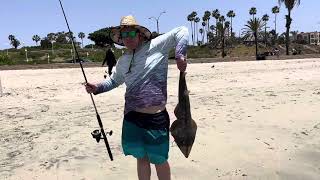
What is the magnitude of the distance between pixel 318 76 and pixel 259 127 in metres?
9.97

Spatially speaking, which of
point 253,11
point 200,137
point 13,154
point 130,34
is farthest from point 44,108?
point 253,11

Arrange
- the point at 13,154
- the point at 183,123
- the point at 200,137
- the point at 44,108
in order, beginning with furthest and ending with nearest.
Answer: the point at 44,108 → the point at 200,137 → the point at 13,154 → the point at 183,123

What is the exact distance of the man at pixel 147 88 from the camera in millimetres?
4387

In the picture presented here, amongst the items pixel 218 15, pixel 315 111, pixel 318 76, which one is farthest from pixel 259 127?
pixel 218 15

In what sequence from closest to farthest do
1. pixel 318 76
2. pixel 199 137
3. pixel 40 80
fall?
1. pixel 199 137
2. pixel 318 76
3. pixel 40 80

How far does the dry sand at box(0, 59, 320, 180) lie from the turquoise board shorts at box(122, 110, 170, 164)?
4.41 feet

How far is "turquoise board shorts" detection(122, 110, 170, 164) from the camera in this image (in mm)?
4395

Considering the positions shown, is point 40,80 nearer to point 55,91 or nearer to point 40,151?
point 55,91

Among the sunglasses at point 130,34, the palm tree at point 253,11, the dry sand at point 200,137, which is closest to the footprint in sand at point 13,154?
the dry sand at point 200,137

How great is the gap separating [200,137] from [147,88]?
335 cm

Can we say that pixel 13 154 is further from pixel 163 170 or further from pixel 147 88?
pixel 147 88

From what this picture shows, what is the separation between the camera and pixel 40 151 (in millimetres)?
7109

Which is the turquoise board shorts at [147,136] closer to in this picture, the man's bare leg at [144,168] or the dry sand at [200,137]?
the man's bare leg at [144,168]

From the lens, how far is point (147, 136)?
4402 millimetres
